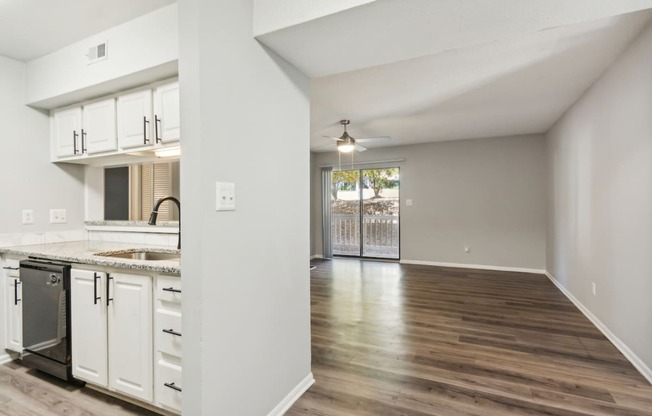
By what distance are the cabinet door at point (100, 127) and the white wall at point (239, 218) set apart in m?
1.42

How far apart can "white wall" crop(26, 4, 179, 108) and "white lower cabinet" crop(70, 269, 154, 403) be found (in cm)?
127

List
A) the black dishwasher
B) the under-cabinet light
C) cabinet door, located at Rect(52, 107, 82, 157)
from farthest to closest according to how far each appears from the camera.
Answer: cabinet door, located at Rect(52, 107, 82, 157)
the under-cabinet light
the black dishwasher

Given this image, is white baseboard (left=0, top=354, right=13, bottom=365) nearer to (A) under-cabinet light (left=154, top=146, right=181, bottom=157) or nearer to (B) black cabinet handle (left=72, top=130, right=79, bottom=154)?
(B) black cabinet handle (left=72, top=130, right=79, bottom=154)

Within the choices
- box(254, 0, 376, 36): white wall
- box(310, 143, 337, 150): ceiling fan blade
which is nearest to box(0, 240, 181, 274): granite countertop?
box(254, 0, 376, 36): white wall

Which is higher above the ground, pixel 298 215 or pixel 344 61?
pixel 344 61

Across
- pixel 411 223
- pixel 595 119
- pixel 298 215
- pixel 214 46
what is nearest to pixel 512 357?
pixel 298 215

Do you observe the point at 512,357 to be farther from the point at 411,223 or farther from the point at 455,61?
the point at 411,223

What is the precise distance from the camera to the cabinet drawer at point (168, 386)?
1668mm

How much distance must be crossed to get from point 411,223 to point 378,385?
Result: 4751 mm

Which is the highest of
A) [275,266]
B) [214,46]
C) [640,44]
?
[640,44]

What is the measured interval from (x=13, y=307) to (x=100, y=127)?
1463 mm

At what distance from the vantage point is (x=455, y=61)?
2.80 m

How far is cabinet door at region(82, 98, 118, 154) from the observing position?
2.40 m

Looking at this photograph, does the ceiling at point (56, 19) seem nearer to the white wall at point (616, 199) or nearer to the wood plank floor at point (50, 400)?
the wood plank floor at point (50, 400)
